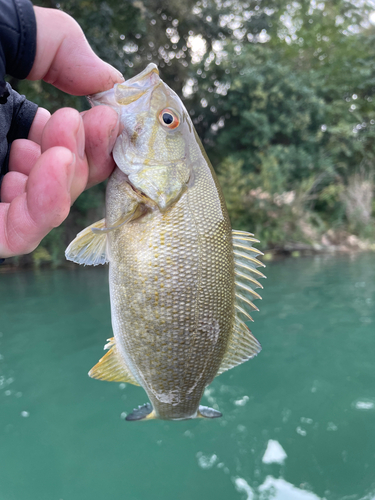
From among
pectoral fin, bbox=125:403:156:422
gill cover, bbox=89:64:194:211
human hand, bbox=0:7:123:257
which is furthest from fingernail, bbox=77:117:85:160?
pectoral fin, bbox=125:403:156:422

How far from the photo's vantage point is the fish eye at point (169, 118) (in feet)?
4.71

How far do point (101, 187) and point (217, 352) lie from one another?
412 inches

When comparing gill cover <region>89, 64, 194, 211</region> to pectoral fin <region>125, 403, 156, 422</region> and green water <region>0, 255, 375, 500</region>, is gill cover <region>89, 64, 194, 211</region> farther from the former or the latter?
green water <region>0, 255, 375, 500</region>

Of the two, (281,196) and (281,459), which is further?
(281,196)

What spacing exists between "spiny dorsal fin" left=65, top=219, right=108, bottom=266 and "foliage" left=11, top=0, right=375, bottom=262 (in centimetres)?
892

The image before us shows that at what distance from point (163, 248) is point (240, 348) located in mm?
613

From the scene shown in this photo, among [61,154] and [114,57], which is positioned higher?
[114,57]

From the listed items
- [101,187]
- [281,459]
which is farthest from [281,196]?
[281,459]

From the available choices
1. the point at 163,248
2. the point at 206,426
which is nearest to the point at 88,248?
the point at 163,248

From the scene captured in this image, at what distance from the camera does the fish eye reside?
1435 mm

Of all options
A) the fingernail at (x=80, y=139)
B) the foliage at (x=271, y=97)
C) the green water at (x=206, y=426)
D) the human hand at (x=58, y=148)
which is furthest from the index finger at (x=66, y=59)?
the foliage at (x=271, y=97)

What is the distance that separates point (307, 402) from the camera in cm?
358

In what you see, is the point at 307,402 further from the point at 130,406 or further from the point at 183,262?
the point at 183,262

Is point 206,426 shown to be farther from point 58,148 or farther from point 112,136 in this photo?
point 58,148
